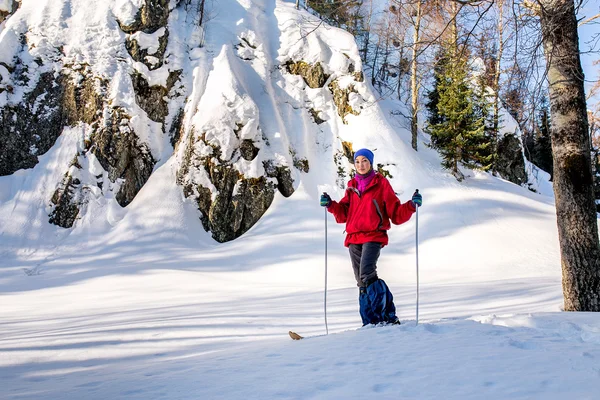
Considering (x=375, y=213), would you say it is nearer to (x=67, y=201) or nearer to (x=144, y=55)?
(x=67, y=201)

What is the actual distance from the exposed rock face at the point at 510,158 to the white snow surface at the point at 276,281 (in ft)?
18.5

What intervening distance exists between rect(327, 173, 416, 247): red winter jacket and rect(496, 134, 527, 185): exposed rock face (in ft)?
60.1

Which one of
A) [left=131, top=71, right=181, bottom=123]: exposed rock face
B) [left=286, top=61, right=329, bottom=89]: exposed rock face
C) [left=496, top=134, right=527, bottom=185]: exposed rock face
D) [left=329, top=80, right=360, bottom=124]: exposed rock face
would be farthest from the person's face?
[left=496, top=134, right=527, bottom=185]: exposed rock face

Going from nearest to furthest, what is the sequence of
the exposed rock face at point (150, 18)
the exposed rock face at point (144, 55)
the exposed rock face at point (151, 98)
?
the exposed rock face at point (151, 98), the exposed rock face at point (144, 55), the exposed rock face at point (150, 18)

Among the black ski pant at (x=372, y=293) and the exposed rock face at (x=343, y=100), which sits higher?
the exposed rock face at (x=343, y=100)

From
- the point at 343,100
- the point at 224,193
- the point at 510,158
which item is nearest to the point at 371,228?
the point at 224,193

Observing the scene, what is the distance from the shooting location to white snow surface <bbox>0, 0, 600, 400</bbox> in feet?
7.23

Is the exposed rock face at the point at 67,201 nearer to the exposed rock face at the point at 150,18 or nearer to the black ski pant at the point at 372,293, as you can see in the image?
the exposed rock face at the point at 150,18

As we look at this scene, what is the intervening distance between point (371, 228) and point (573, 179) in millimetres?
2564

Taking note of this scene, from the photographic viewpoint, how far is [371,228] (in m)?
4.02

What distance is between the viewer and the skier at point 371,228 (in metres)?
3.93

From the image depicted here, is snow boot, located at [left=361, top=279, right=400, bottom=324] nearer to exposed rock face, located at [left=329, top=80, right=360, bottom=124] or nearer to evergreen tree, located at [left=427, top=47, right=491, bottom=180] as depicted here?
evergreen tree, located at [left=427, top=47, right=491, bottom=180]

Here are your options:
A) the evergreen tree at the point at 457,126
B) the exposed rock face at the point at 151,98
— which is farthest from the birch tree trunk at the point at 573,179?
the exposed rock face at the point at 151,98

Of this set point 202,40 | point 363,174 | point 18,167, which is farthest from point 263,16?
point 363,174
